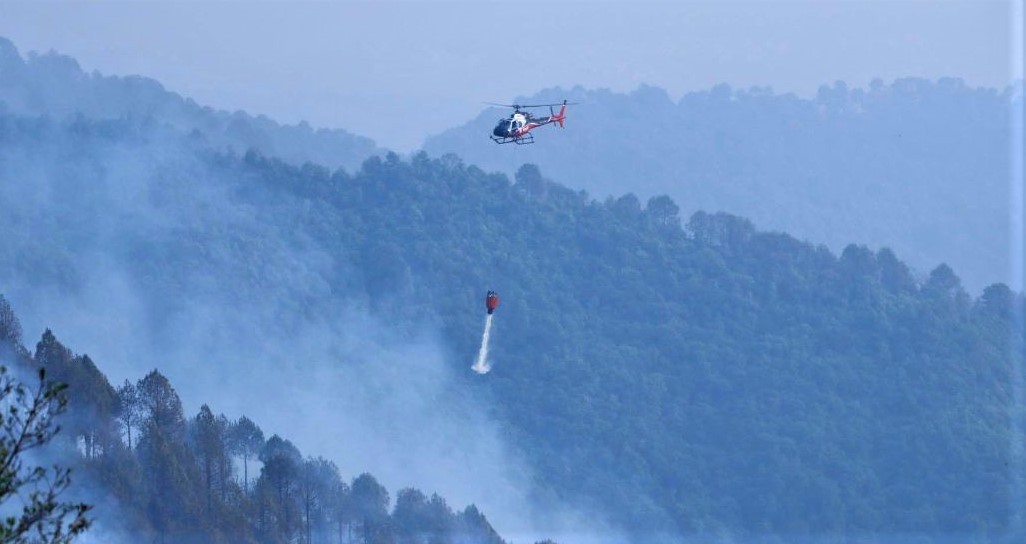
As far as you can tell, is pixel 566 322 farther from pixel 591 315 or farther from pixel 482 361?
pixel 482 361

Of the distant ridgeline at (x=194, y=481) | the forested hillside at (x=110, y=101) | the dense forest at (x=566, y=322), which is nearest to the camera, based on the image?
the distant ridgeline at (x=194, y=481)

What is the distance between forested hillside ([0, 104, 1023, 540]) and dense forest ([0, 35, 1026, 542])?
0.44 feet

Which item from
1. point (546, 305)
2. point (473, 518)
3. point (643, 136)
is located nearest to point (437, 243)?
point (546, 305)

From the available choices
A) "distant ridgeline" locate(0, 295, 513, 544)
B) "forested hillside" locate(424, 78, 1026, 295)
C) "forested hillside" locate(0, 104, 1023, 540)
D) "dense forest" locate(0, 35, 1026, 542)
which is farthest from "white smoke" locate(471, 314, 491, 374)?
"forested hillside" locate(424, 78, 1026, 295)

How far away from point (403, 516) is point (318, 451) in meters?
11.2

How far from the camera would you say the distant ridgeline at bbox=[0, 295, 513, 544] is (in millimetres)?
54844

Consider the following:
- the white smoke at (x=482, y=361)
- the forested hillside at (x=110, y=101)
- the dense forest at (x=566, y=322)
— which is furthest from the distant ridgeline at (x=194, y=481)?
the forested hillside at (x=110, y=101)

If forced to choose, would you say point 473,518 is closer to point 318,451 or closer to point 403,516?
point 403,516

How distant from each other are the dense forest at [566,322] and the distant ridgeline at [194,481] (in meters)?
12.4

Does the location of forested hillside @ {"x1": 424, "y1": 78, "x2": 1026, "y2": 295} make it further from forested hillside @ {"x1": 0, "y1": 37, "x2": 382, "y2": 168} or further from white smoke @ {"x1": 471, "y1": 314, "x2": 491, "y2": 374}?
white smoke @ {"x1": 471, "y1": 314, "x2": 491, "y2": 374}

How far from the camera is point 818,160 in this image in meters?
148

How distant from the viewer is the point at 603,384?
84812mm

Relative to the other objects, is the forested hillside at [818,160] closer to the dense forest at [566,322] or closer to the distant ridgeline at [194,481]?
the dense forest at [566,322]

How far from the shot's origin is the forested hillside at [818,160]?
133 m
